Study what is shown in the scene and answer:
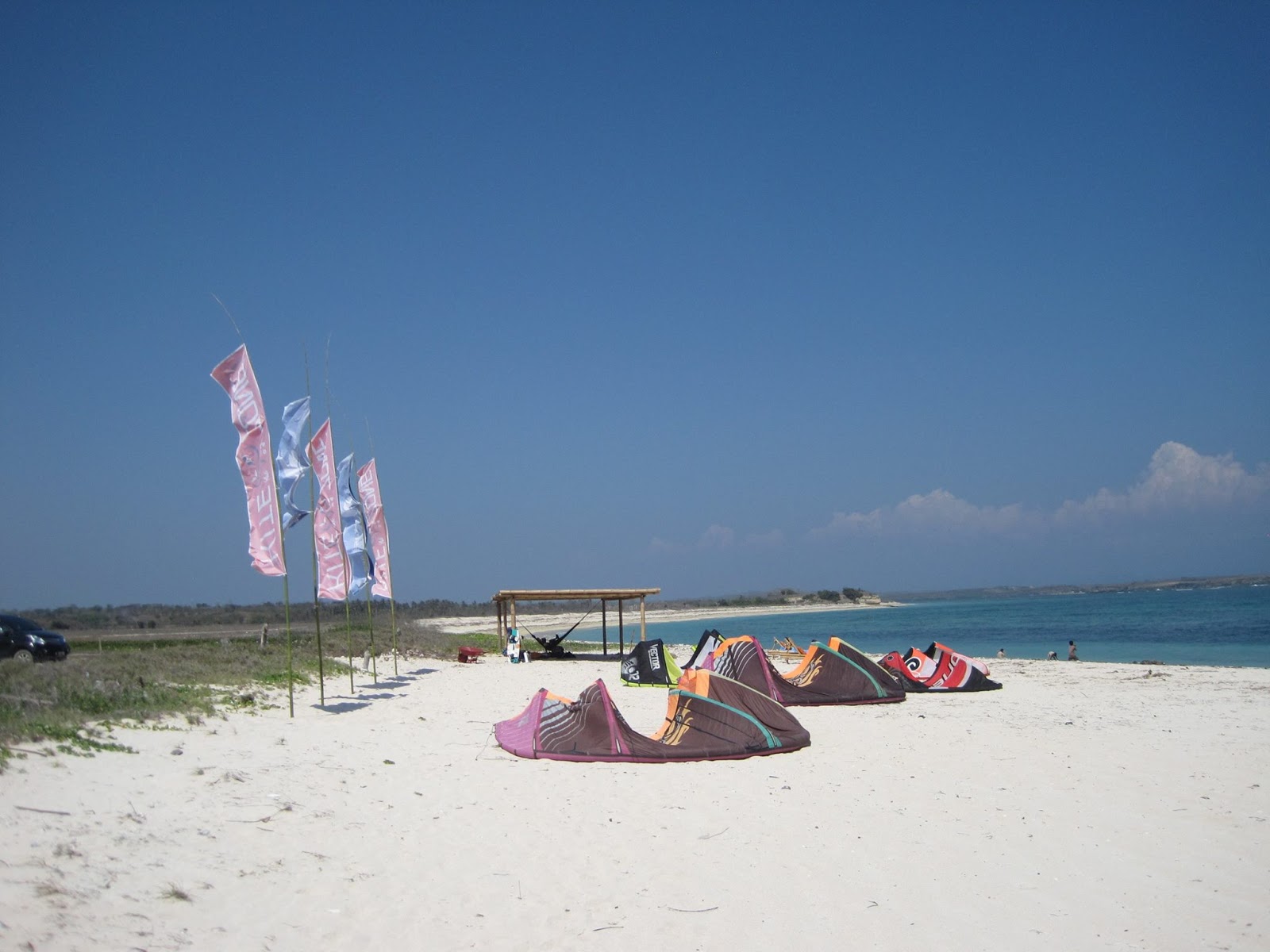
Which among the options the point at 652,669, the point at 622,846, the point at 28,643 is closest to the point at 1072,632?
the point at 652,669

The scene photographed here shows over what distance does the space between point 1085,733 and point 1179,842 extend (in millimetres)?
5515

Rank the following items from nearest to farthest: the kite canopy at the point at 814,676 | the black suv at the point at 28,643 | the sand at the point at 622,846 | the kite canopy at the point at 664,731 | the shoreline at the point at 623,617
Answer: the sand at the point at 622,846, the kite canopy at the point at 664,731, the kite canopy at the point at 814,676, the black suv at the point at 28,643, the shoreline at the point at 623,617

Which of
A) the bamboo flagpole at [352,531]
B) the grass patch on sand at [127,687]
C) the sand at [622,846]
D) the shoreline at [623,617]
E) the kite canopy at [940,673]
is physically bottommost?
the shoreline at [623,617]

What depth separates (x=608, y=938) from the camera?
5.42 meters

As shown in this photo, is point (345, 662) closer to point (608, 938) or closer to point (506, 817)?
point (506, 817)

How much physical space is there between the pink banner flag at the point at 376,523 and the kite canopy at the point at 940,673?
1094 cm

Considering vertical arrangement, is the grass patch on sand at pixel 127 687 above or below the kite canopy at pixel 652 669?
above

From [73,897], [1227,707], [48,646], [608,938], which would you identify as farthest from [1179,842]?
[48,646]

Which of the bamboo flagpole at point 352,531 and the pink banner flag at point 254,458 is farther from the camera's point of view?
the bamboo flagpole at point 352,531

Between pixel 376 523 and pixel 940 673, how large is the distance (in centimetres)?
1250

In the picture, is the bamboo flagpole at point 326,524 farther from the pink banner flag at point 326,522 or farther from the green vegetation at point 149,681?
the green vegetation at point 149,681

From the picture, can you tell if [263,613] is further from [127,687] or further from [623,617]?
[127,687]

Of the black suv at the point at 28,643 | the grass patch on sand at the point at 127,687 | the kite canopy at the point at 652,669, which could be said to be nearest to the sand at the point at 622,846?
the grass patch on sand at the point at 127,687

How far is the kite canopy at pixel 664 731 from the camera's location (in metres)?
10.3
